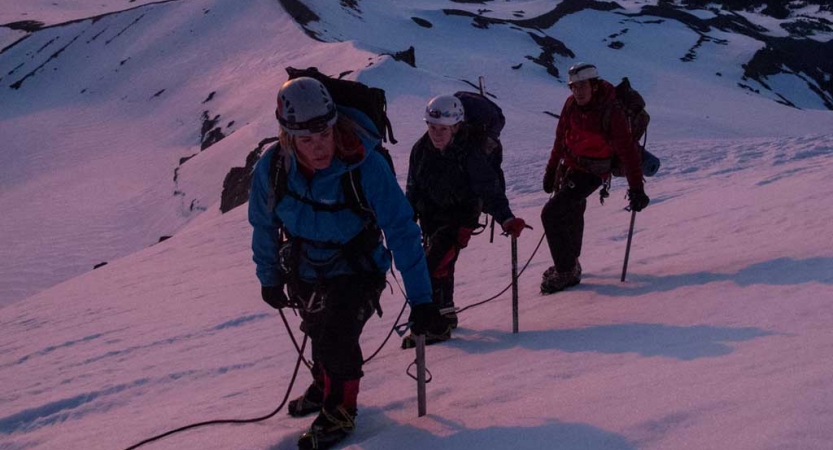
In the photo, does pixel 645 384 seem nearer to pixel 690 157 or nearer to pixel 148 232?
pixel 690 157

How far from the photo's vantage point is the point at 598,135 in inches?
235

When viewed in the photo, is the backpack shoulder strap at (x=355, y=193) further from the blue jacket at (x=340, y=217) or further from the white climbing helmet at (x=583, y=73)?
the white climbing helmet at (x=583, y=73)

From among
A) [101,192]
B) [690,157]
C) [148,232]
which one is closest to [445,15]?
[101,192]

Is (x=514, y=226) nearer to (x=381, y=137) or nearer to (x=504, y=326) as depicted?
(x=504, y=326)

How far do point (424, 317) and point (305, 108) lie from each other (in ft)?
4.01

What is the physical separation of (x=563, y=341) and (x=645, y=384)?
1.42m

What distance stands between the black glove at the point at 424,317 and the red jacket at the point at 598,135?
315 cm

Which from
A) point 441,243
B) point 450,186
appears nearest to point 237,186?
point 441,243

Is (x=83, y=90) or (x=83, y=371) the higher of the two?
(x=83, y=371)

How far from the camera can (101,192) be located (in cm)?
2730

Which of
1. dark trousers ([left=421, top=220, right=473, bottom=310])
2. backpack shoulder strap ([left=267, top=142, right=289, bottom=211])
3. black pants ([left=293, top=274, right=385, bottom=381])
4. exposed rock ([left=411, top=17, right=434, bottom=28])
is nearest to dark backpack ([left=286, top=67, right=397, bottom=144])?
backpack shoulder strap ([left=267, top=142, right=289, bottom=211])

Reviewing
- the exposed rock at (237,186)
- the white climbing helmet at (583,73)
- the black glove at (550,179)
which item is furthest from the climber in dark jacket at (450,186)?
the exposed rock at (237,186)

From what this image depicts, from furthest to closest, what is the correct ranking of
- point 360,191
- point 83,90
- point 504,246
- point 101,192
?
point 83,90 → point 101,192 → point 504,246 → point 360,191

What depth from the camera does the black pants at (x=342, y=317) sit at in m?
3.53
